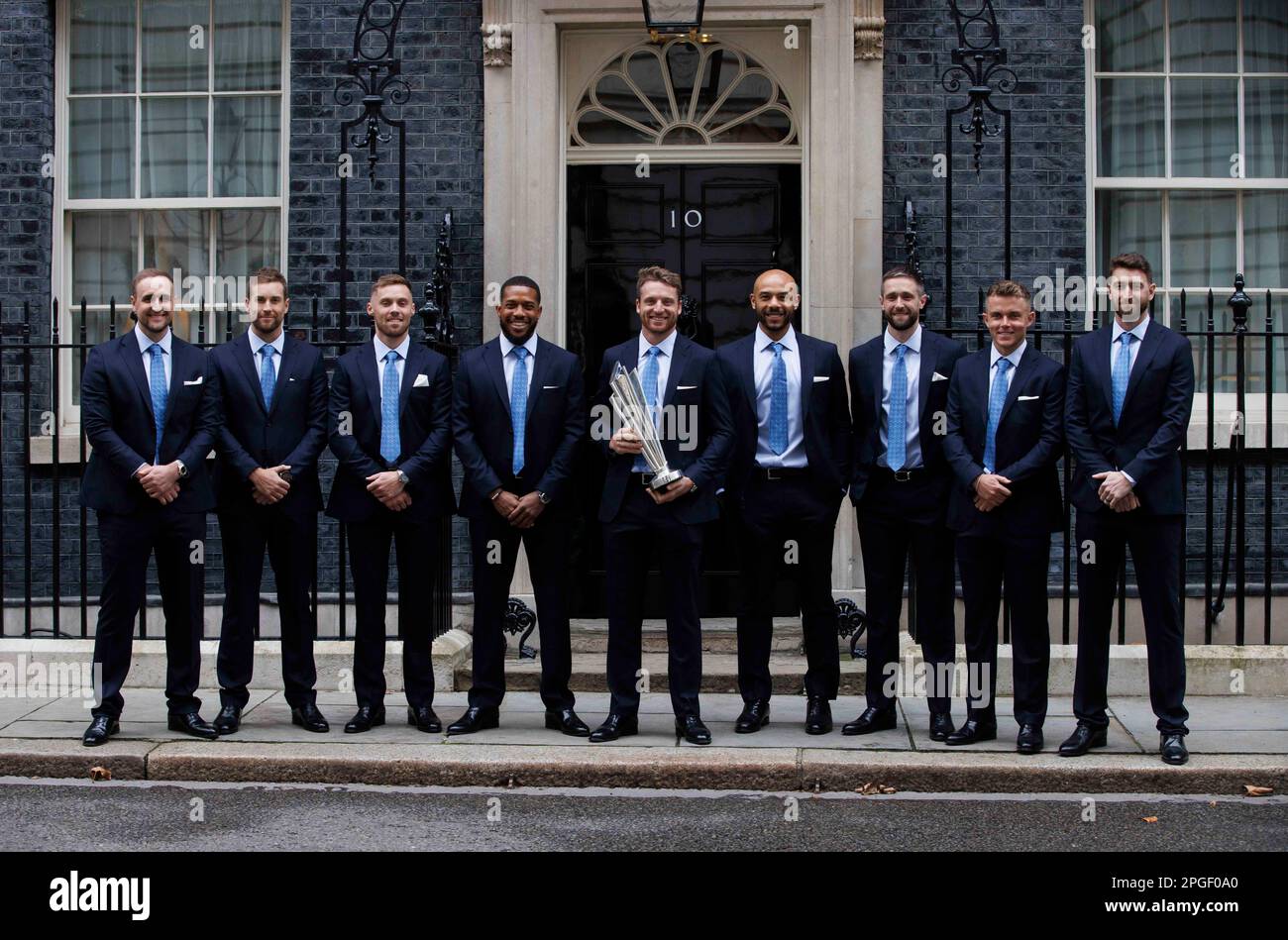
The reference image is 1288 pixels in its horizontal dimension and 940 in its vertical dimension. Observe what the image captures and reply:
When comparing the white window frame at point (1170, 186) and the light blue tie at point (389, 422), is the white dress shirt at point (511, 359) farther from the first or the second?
the white window frame at point (1170, 186)

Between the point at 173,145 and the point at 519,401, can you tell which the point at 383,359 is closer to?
the point at 519,401

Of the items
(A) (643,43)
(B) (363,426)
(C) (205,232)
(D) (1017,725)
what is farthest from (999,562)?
(C) (205,232)

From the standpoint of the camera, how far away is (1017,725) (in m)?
8.09

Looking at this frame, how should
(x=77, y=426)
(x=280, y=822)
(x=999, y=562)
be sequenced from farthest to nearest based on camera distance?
(x=77, y=426), (x=999, y=562), (x=280, y=822)

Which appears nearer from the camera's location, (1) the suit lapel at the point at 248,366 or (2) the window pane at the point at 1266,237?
(1) the suit lapel at the point at 248,366

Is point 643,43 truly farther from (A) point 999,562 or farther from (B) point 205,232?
(A) point 999,562

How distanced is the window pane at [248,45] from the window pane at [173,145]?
11.4 inches

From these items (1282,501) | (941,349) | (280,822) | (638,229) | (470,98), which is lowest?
(280,822)

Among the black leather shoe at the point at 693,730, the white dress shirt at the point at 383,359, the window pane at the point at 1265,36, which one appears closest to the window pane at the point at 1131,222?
the window pane at the point at 1265,36

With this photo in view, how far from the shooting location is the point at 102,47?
35.8 ft

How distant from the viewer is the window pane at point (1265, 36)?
35.2ft

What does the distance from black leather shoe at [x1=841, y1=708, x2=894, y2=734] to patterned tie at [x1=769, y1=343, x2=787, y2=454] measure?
1.32 metres

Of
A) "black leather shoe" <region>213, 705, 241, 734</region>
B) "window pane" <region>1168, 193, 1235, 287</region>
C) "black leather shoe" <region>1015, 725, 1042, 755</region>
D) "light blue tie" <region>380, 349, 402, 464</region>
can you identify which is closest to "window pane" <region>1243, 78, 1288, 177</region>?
"window pane" <region>1168, 193, 1235, 287</region>

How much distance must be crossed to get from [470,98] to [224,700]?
14.2ft
